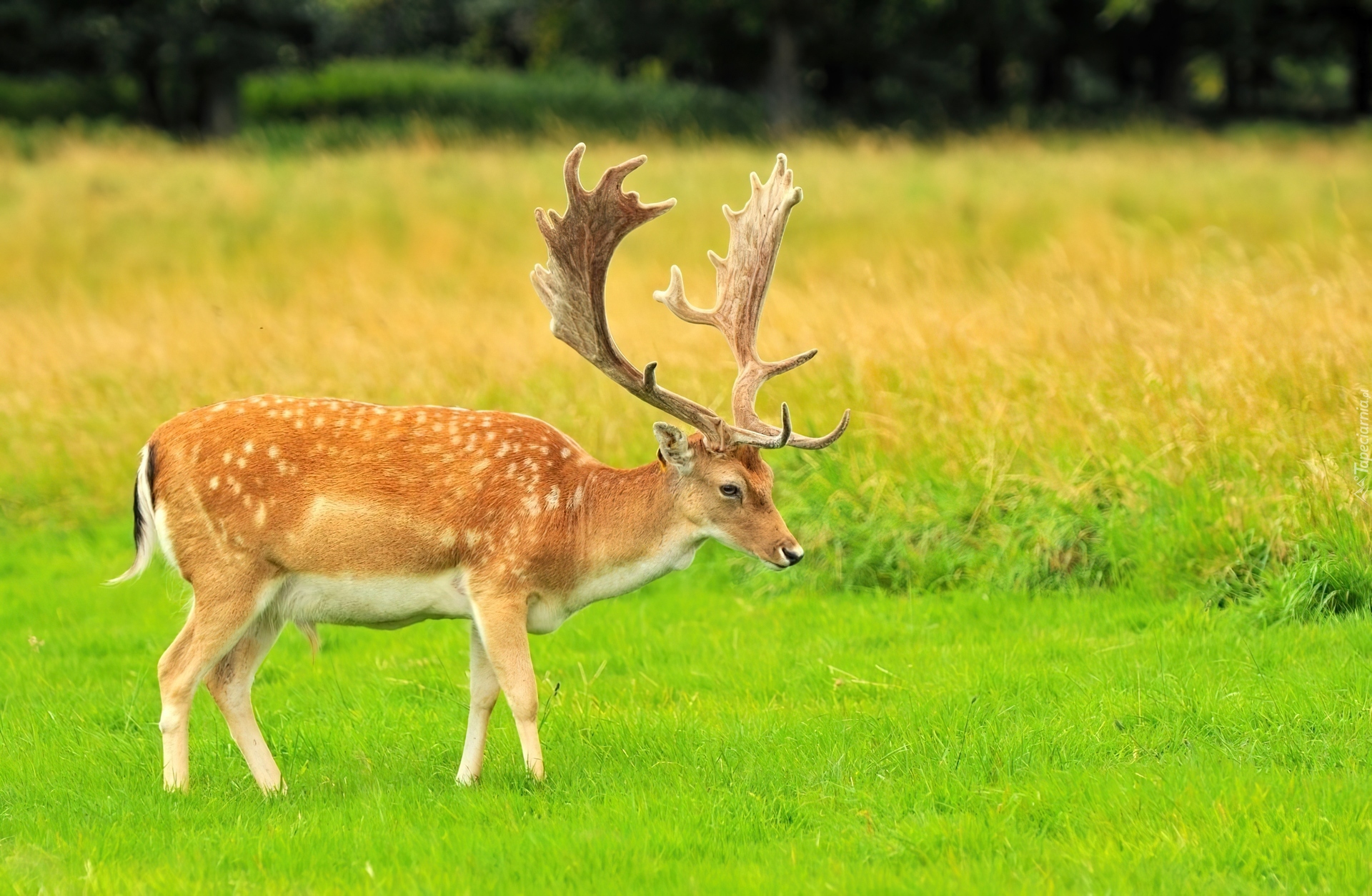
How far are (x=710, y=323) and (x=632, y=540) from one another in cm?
98

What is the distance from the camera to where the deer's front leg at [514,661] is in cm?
534

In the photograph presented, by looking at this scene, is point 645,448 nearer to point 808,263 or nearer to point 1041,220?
point 808,263

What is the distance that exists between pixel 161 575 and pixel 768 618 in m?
3.77

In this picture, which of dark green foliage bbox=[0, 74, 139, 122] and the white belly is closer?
the white belly

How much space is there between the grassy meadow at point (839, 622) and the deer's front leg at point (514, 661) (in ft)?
0.51

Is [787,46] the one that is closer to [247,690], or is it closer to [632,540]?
[632,540]

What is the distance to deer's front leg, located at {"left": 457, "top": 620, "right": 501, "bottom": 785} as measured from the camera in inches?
217

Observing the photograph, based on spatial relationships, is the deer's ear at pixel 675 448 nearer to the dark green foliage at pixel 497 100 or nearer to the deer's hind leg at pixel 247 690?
the deer's hind leg at pixel 247 690

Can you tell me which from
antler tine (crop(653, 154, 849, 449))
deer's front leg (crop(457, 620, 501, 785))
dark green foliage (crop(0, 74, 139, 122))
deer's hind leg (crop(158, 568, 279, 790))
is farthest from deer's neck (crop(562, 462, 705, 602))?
dark green foliage (crop(0, 74, 139, 122))

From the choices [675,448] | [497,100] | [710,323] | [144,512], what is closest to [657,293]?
[710,323]

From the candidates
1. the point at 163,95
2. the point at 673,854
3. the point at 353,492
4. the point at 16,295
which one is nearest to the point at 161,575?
the point at 353,492

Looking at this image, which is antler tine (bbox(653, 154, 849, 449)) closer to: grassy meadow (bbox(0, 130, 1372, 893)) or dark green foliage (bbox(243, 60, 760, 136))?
grassy meadow (bbox(0, 130, 1372, 893))

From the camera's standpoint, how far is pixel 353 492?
542 cm

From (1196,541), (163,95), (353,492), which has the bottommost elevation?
(163,95)
